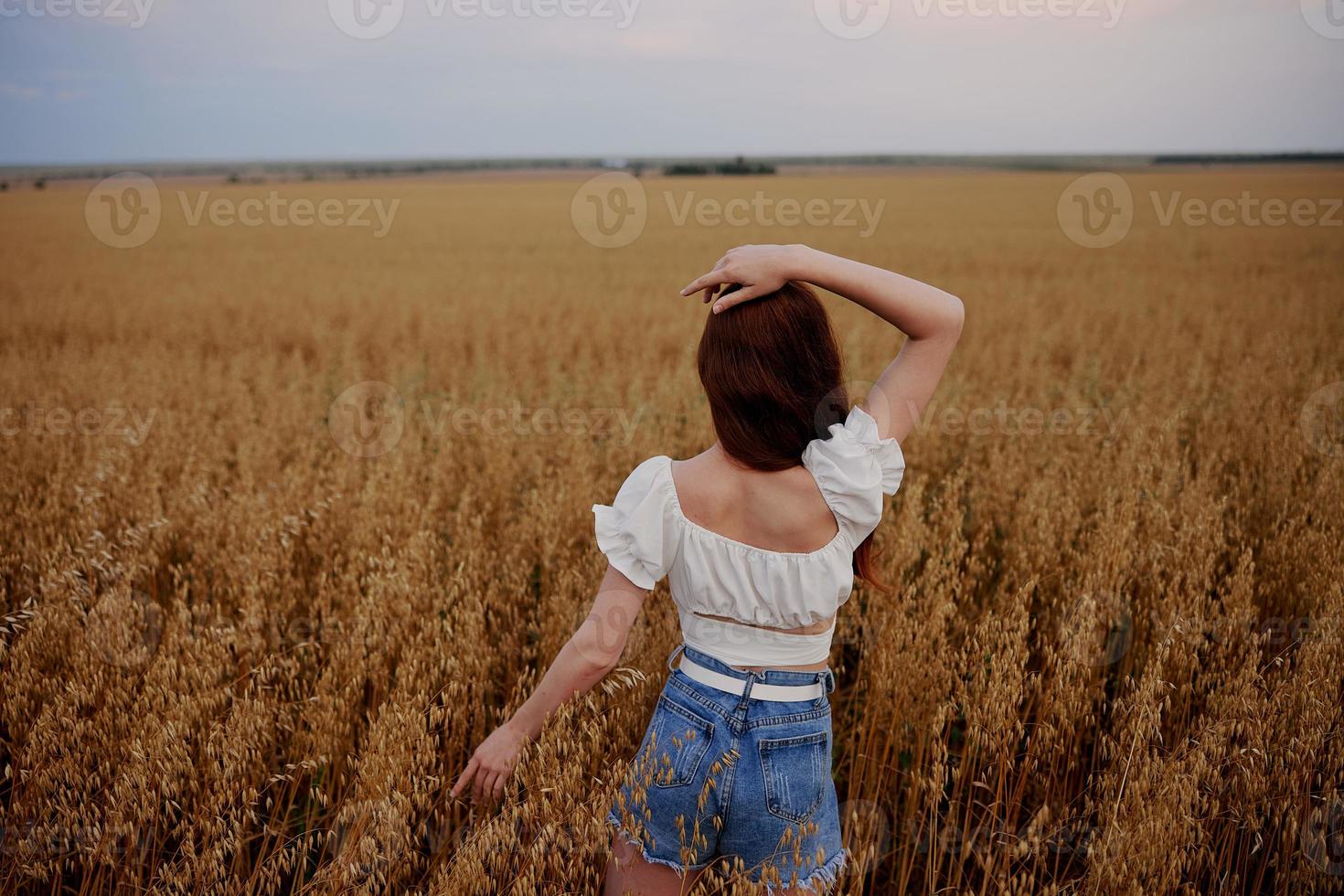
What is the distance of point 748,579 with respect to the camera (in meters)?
1.55

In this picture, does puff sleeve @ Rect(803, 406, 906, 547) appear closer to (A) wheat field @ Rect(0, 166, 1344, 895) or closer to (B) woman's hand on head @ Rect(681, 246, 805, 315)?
(B) woman's hand on head @ Rect(681, 246, 805, 315)

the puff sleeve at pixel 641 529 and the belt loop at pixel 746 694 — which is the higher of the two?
the puff sleeve at pixel 641 529

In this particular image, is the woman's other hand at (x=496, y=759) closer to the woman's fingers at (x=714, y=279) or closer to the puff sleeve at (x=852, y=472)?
the puff sleeve at (x=852, y=472)

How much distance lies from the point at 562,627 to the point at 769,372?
4.52ft

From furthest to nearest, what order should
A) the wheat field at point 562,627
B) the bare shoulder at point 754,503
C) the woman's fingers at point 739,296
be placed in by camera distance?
the wheat field at point 562,627
the bare shoulder at point 754,503
the woman's fingers at point 739,296

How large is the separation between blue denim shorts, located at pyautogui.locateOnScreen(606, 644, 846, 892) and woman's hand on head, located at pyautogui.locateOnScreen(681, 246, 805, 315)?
2.37ft

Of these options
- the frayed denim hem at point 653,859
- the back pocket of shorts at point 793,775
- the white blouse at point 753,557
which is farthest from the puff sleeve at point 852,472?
the frayed denim hem at point 653,859

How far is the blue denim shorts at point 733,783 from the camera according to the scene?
1.51 m

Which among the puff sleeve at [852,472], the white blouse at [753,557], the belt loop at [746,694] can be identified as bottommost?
the belt loop at [746,694]

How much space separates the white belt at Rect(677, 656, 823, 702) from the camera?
5.11ft

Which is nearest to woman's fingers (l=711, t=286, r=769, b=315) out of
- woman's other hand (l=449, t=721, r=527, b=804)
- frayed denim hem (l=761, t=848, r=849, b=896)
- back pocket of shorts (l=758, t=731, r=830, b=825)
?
back pocket of shorts (l=758, t=731, r=830, b=825)

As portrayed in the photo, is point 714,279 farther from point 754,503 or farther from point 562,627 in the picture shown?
point 562,627

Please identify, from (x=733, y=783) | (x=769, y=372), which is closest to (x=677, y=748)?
(x=733, y=783)

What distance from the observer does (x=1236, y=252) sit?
17016mm
